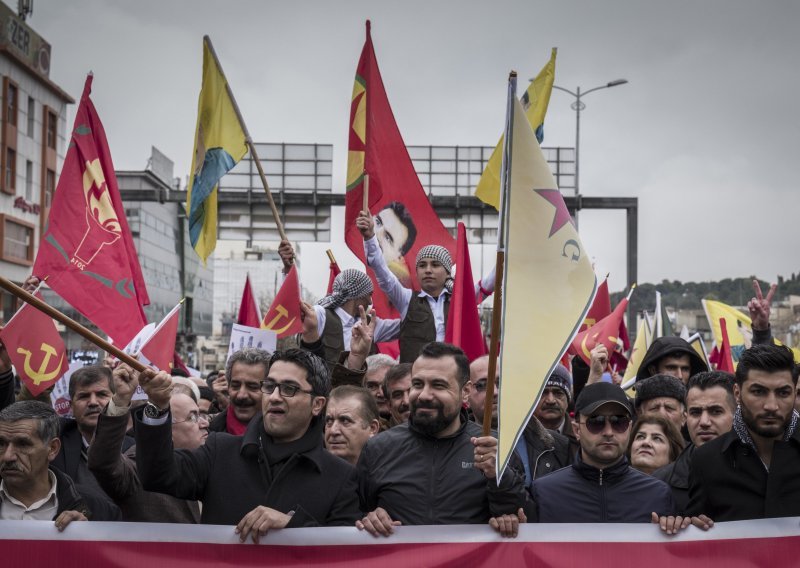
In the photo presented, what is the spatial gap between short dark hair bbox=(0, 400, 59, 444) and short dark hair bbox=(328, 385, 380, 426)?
150cm

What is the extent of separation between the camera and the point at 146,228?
239 feet

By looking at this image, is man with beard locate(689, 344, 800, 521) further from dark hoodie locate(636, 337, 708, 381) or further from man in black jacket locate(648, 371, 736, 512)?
dark hoodie locate(636, 337, 708, 381)

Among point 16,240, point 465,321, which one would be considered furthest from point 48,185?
point 465,321

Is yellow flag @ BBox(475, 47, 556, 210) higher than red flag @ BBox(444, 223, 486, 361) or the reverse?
higher

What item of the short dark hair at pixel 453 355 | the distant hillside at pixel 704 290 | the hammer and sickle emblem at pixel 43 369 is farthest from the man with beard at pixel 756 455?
the distant hillside at pixel 704 290

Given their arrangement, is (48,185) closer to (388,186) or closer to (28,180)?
(28,180)

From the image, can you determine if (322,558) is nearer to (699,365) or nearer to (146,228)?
(699,365)

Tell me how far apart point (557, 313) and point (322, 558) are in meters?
1.39

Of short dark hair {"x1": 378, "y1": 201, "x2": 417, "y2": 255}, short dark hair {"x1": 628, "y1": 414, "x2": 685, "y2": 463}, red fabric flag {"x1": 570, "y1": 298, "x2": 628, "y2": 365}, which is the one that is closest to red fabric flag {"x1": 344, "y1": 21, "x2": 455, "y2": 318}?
short dark hair {"x1": 378, "y1": 201, "x2": 417, "y2": 255}

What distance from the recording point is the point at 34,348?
21.6 feet

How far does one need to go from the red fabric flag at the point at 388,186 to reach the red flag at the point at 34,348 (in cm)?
285

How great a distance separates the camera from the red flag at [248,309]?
355 inches

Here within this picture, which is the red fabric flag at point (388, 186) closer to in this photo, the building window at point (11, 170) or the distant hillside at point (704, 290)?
the building window at point (11, 170)

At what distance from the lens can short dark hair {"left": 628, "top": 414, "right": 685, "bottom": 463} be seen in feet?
18.5
